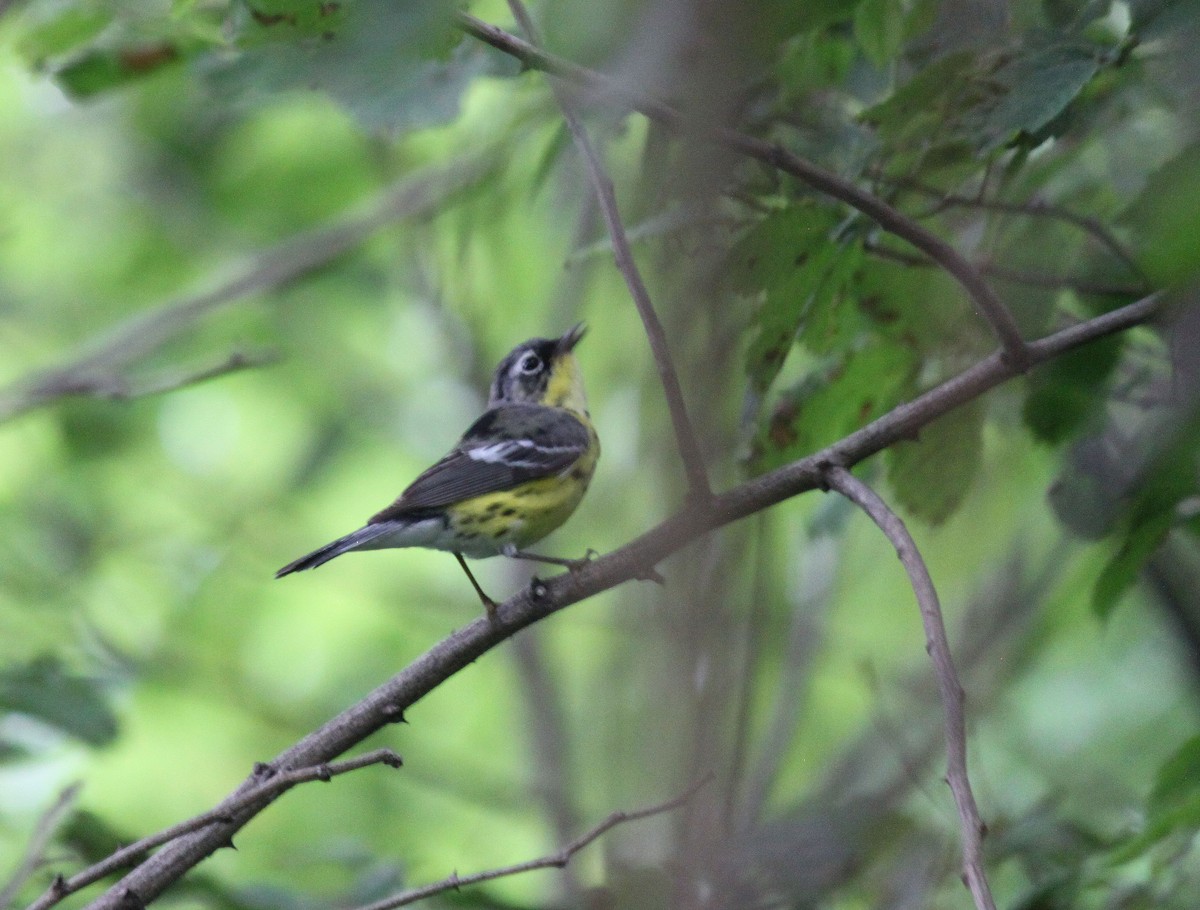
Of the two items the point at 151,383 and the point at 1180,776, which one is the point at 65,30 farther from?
the point at 1180,776

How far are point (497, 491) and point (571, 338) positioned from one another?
1.03 metres

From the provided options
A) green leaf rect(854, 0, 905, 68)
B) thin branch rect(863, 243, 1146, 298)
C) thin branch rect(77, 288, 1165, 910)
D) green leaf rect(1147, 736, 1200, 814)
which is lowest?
green leaf rect(1147, 736, 1200, 814)

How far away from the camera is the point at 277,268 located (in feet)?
17.1

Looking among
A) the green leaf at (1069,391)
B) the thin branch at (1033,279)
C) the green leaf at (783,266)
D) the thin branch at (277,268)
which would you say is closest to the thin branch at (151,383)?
the thin branch at (277,268)

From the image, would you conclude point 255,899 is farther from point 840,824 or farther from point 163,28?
point 163,28

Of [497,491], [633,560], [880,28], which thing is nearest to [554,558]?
[497,491]

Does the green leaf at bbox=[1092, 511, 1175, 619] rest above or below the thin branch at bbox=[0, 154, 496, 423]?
below

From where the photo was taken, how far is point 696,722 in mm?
1677

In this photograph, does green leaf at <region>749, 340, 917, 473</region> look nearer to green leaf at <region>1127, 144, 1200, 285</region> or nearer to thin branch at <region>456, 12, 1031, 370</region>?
thin branch at <region>456, 12, 1031, 370</region>

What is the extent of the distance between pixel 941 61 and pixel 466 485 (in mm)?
2196

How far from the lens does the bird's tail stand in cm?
317

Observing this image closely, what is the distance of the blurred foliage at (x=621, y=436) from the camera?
210cm

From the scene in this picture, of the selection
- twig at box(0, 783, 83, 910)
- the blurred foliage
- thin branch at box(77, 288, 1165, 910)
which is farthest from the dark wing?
thin branch at box(77, 288, 1165, 910)

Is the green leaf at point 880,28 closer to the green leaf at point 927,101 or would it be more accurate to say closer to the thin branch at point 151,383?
the green leaf at point 927,101
